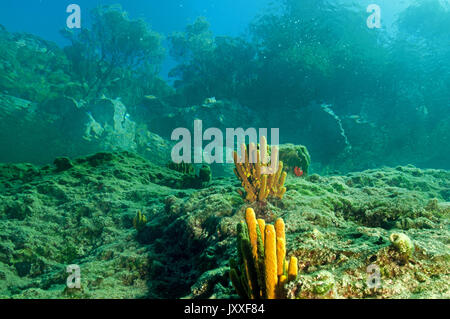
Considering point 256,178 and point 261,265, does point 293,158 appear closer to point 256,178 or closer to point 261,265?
point 256,178

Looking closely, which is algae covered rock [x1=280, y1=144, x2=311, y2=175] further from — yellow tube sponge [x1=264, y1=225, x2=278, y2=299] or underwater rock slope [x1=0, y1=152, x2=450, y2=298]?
yellow tube sponge [x1=264, y1=225, x2=278, y2=299]

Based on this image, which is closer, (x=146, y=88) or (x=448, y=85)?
(x=448, y=85)

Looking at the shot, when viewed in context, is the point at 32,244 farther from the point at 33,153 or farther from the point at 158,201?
the point at 33,153

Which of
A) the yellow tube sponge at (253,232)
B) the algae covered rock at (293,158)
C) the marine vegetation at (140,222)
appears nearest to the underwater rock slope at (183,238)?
the marine vegetation at (140,222)

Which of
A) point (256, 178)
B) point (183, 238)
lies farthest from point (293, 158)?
point (183, 238)

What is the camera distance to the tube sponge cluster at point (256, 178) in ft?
11.8

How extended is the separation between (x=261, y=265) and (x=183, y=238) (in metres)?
1.89

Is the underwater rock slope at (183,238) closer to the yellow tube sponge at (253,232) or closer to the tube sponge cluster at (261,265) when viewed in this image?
the tube sponge cluster at (261,265)

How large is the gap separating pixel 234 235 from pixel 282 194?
4.22ft

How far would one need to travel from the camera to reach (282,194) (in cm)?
375

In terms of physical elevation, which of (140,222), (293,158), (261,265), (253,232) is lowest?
(261,265)

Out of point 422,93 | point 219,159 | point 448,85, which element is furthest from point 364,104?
point 219,159

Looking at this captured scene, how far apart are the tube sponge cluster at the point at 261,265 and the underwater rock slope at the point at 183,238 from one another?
126 millimetres

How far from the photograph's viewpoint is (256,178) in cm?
368
